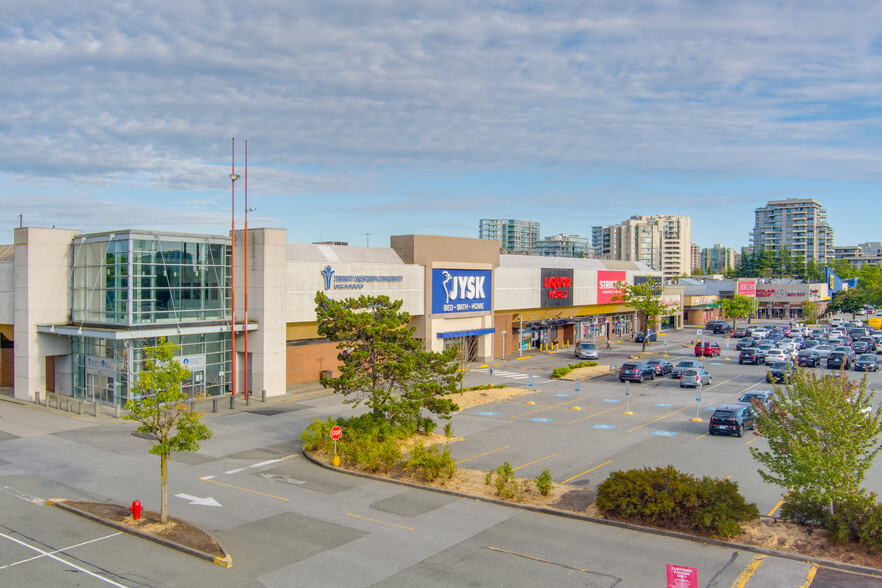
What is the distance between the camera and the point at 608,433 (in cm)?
3139

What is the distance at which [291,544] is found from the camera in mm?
17031

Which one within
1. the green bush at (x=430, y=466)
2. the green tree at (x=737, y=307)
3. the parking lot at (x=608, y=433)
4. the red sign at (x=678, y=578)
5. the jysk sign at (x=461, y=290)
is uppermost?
the jysk sign at (x=461, y=290)

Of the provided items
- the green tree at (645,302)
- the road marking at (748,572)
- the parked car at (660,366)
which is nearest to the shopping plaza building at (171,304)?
the parked car at (660,366)

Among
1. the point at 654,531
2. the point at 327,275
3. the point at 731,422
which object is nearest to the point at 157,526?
the point at 654,531

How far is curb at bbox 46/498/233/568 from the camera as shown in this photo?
15.7 metres

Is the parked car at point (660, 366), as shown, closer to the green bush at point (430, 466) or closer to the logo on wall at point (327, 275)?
the logo on wall at point (327, 275)

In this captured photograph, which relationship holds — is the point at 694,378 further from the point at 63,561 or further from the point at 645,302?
the point at 63,561

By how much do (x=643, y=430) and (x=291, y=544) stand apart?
20.4 metres

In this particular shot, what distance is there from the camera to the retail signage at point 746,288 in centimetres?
11573

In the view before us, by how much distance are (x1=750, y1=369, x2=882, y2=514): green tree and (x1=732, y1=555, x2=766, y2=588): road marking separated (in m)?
2.11

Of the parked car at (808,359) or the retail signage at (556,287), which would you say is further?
the retail signage at (556,287)

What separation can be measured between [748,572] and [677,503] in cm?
292

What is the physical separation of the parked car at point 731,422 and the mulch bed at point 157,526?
76.4 feet

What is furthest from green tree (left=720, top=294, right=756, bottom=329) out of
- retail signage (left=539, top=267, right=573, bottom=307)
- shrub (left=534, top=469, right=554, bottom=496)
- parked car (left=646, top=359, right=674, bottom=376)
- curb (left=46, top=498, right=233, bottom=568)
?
curb (left=46, top=498, right=233, bottom=568)
